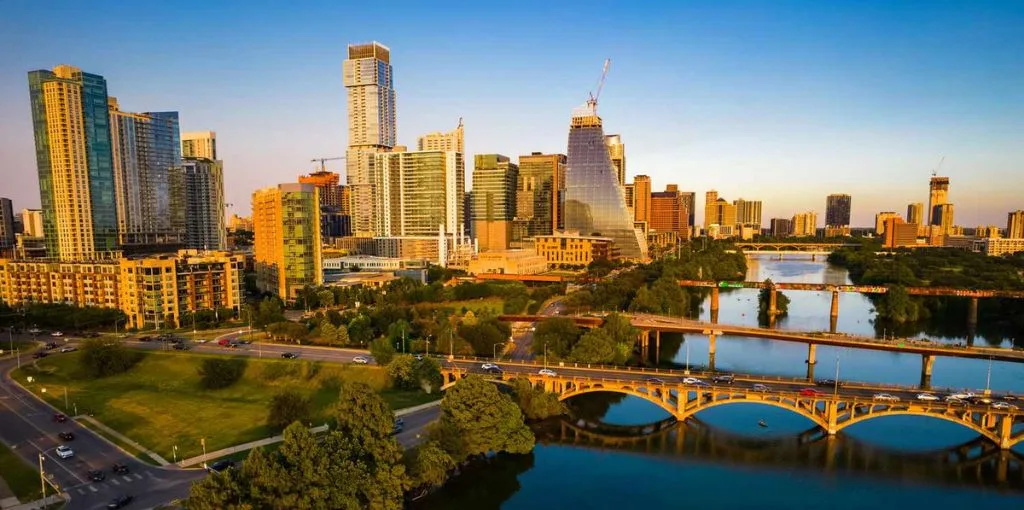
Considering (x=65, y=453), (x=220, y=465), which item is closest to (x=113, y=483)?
(x=220, y=465)

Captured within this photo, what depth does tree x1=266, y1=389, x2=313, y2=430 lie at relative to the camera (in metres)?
53.4

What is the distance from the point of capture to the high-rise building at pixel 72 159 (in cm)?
12588

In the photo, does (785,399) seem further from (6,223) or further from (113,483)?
(6,223)

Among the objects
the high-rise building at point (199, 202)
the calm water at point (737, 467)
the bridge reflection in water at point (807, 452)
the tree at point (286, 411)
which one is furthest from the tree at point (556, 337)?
the high-rise building at point (199, 202)

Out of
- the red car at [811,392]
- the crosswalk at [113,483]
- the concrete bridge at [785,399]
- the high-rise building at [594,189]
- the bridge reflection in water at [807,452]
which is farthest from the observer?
the high-rise building at [594,189]

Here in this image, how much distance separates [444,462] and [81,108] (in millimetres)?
132382

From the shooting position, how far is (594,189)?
195m

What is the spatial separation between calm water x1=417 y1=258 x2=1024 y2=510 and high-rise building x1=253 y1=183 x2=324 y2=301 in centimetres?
7304

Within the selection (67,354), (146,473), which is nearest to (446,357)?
(146,473)

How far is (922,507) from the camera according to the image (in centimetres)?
4556

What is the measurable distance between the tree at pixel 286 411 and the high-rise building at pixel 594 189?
497ft

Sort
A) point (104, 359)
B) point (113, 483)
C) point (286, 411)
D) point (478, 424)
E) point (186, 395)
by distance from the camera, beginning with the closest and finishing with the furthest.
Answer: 1. point (113, 483)
2. point (478, 424)
3. point (286, 411)
4. point (186, 395)
5. point (104, 359)

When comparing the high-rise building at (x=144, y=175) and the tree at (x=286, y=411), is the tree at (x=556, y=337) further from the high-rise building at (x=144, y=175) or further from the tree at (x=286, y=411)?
the high-rise building at (x=144, y=175)

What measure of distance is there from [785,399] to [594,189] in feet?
467
